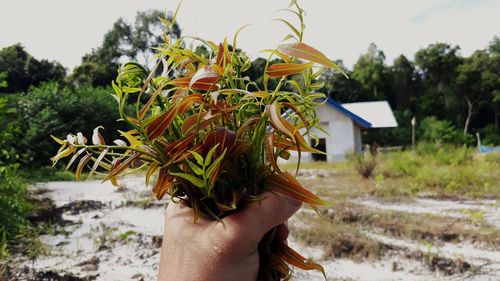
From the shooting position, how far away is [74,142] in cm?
62

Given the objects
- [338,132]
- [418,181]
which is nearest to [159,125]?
[418,181]

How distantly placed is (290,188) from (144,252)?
2.60 m

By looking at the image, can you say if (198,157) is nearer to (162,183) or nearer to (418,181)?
(162,183)

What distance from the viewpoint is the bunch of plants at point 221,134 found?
22.0 inches

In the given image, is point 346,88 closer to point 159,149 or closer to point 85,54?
point 85,54

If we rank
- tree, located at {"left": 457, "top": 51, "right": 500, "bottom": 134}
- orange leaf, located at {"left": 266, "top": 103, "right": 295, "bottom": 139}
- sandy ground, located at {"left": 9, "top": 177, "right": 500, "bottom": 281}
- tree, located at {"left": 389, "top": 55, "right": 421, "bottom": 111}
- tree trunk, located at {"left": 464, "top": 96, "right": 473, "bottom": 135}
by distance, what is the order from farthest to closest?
1. tree, located at {"left": 389, "top": 55, "right": 421, "bottom": 111}
2. tree trunk, located at {"left": 464, "top": 96, "right": 473, "bottom": 135}
3. tree, located at {"left": 457, "top": 51, "right": 500, "bottom": 134}
4. sandy ground, located at {"left": 9, "top": 177, "right": 500, "bottom": 281}
5. orange leaf, located at {"left": 266, "top": 103, "right": 295, "bottom": 139}

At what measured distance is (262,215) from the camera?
553mm

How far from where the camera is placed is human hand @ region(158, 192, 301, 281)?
1.73ft

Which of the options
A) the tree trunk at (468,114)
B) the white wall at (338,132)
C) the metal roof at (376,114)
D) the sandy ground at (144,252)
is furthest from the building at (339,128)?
the tree trunk at (468,114)

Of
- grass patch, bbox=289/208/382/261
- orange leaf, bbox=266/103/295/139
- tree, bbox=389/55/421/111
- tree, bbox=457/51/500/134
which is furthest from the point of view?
tree, bbox=389/55/421/111

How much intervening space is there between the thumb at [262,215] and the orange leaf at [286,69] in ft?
0.58

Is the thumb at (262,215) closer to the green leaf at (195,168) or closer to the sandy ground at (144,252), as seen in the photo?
the green leaf at (195,168)

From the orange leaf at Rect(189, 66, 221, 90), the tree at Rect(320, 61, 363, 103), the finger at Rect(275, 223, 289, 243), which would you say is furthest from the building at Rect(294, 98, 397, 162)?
the orange leaf at Rect(189, 66, 221, 90)

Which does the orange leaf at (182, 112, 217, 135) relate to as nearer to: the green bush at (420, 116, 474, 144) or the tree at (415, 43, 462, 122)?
the green bush at (420, 116, 474, 144)
